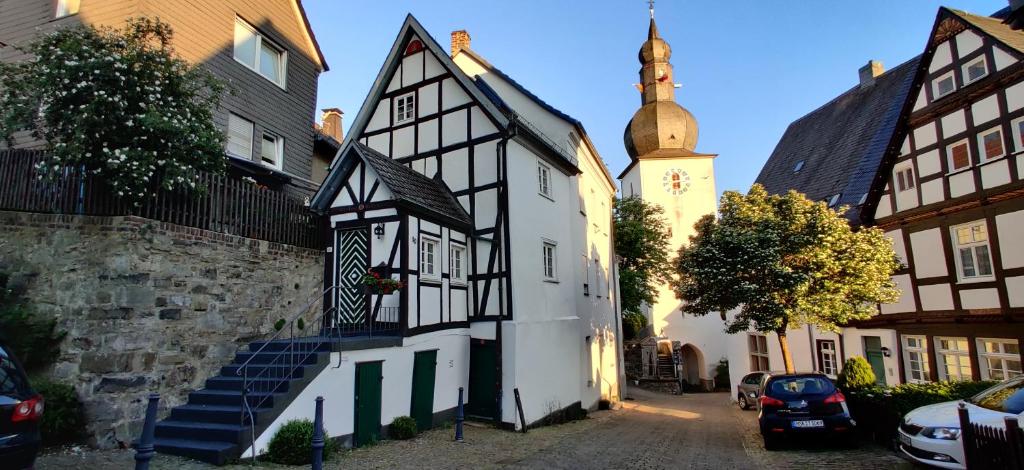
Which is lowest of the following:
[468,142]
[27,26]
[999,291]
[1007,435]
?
[1007,435]

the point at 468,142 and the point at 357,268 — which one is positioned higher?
the point at 468,142

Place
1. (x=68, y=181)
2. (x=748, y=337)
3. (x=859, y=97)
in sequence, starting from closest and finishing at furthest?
(x=68, y=181) → (x=748, y=337) → (x=859, y=97)

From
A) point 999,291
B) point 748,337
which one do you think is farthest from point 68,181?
point 748,337

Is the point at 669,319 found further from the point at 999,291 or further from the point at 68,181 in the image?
the point at 68,181

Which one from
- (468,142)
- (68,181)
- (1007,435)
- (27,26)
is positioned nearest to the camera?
(1007,435)

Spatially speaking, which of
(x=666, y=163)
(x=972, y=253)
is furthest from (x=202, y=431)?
(x=666, y=163)

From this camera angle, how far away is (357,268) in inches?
486

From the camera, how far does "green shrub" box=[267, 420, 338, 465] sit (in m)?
7.85

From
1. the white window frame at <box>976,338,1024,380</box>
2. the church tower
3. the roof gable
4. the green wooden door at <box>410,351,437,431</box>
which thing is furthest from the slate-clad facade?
the church tower

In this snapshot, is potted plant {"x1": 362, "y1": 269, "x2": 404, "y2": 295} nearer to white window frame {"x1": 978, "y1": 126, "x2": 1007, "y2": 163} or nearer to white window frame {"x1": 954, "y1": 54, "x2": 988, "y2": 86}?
white window frame {"x1": 978, "y1": 126, "x2": 1007, "y2": 163}

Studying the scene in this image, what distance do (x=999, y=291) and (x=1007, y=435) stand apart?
8.93 meters

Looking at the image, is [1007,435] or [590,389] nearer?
[1007,435]

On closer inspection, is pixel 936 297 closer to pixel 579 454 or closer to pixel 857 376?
pixel 857 376

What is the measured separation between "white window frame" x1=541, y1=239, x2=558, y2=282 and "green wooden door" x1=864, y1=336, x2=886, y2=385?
32.1 feet
